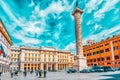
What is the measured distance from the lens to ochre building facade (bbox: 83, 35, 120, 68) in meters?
57.6

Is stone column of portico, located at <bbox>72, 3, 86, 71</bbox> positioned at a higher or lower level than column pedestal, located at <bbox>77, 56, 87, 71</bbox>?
higher

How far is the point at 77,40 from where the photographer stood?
1645 inches

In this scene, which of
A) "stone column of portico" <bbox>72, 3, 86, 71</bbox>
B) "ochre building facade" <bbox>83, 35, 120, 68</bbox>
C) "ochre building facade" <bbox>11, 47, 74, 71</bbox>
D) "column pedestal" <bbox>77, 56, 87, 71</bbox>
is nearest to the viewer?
"column pedestal" <bbox>77, 56, 87, 71</bbox>

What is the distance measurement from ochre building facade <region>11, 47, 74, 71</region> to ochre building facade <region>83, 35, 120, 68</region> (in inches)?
935

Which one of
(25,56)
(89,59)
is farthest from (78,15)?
(25,56)

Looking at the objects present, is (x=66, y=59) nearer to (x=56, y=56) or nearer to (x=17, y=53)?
(x=56, y=56)

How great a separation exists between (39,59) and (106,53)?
4169cm

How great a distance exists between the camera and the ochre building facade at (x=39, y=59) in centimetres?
8244

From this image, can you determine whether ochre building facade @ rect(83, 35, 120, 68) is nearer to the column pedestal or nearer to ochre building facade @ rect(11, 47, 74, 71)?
the column pedestal

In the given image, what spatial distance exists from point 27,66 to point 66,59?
91.0 ft

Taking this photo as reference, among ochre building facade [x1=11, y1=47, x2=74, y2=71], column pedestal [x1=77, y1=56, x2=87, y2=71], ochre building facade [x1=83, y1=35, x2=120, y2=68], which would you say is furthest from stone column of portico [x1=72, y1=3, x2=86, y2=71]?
ochre building facade [x1=11, y1=47, x2=74, y2=71]

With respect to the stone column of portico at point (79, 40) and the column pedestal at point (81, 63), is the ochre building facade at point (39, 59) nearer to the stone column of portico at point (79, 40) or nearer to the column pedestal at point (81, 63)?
the stone column of portico at point (79, 40)

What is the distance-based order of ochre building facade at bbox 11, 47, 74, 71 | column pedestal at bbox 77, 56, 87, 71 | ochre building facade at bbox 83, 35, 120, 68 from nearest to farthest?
column pedestal at bbox 77, 56, 87, 71 → ochre building facade at bbox 83, 35, 120, 68 → ochre building facade at bbox 11, 47, 74, 71

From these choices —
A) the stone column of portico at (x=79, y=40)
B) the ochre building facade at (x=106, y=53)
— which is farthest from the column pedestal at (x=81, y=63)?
the ochre building facade at (x=106, y=53)
